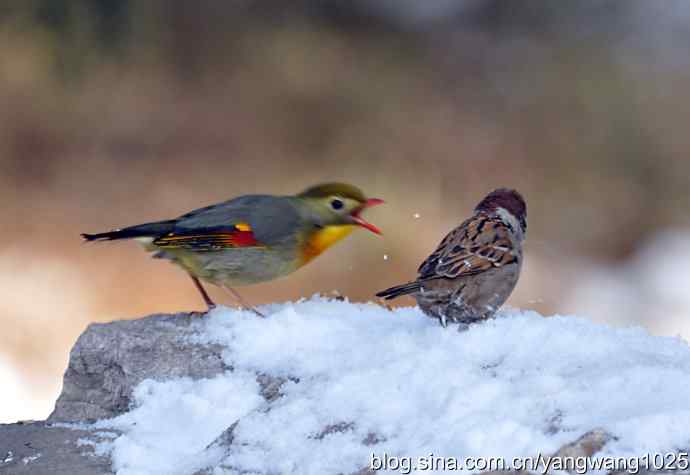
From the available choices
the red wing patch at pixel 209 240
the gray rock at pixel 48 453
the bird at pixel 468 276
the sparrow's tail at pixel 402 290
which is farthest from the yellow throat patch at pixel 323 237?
the gray rock at pixel 48 453

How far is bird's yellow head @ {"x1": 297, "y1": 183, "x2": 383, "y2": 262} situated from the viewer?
5.21m

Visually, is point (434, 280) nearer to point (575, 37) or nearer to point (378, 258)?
point (378, 258)

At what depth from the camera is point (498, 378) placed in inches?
155

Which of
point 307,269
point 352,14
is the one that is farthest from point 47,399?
point 352,14

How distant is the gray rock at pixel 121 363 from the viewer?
4719mm

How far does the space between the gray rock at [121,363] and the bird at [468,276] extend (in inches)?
30.2

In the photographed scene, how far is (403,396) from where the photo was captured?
12.9ft

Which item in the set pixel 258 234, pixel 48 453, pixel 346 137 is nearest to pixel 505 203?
pixel 258 234

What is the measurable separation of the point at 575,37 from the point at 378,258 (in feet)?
7.91

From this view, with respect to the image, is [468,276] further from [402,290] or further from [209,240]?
[209,240]

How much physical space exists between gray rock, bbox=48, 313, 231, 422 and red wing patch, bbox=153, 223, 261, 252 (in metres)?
0.34

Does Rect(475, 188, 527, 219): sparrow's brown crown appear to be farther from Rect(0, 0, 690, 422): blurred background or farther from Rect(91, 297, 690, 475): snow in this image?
Rect(0, 0, 690, 422): blurred background

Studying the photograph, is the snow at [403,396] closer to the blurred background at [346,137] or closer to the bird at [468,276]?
the bird at [468,276]

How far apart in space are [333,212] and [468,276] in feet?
2.50
